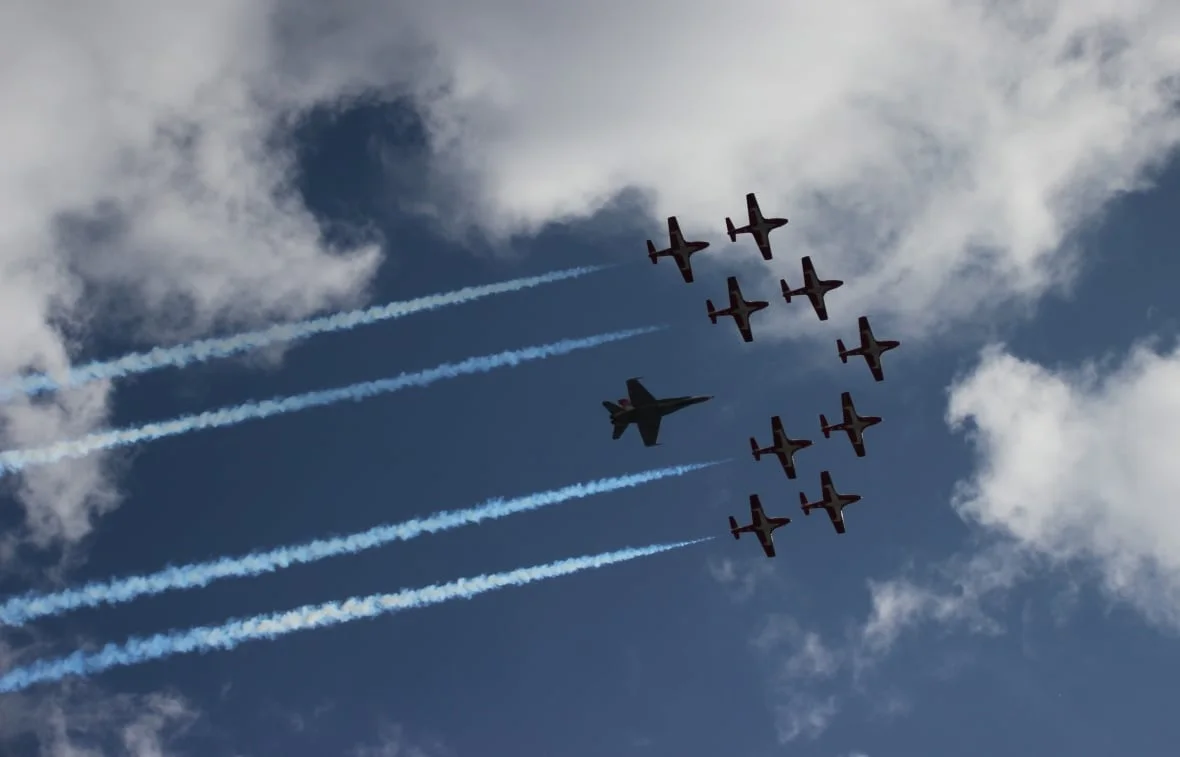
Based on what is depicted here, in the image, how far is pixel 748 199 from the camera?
151125mm

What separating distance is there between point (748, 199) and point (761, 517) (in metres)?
33.5

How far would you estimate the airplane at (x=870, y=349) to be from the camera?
151 meters

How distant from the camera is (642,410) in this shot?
140250 millimetres

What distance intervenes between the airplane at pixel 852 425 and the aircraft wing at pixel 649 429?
21214 mm

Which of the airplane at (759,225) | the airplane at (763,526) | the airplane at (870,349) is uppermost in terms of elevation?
the airplane at (759,225)

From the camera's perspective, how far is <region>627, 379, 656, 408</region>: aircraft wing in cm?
14012

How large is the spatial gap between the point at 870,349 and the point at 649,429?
88.1 ft

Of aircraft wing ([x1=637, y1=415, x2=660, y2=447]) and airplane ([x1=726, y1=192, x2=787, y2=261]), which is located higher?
airplane ([x1=726, y1=192, x2=787, y2=261])

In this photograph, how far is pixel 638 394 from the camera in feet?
461

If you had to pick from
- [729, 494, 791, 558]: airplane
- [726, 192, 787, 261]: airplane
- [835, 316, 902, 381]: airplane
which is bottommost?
[729, 494, 791, 558]: airplane

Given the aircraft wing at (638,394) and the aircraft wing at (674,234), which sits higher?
the aircraft wing at (674,234)

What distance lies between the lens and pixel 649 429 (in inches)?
5546

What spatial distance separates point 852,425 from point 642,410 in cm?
2566

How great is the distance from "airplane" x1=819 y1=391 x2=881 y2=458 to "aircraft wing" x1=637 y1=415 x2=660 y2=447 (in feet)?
69.6
